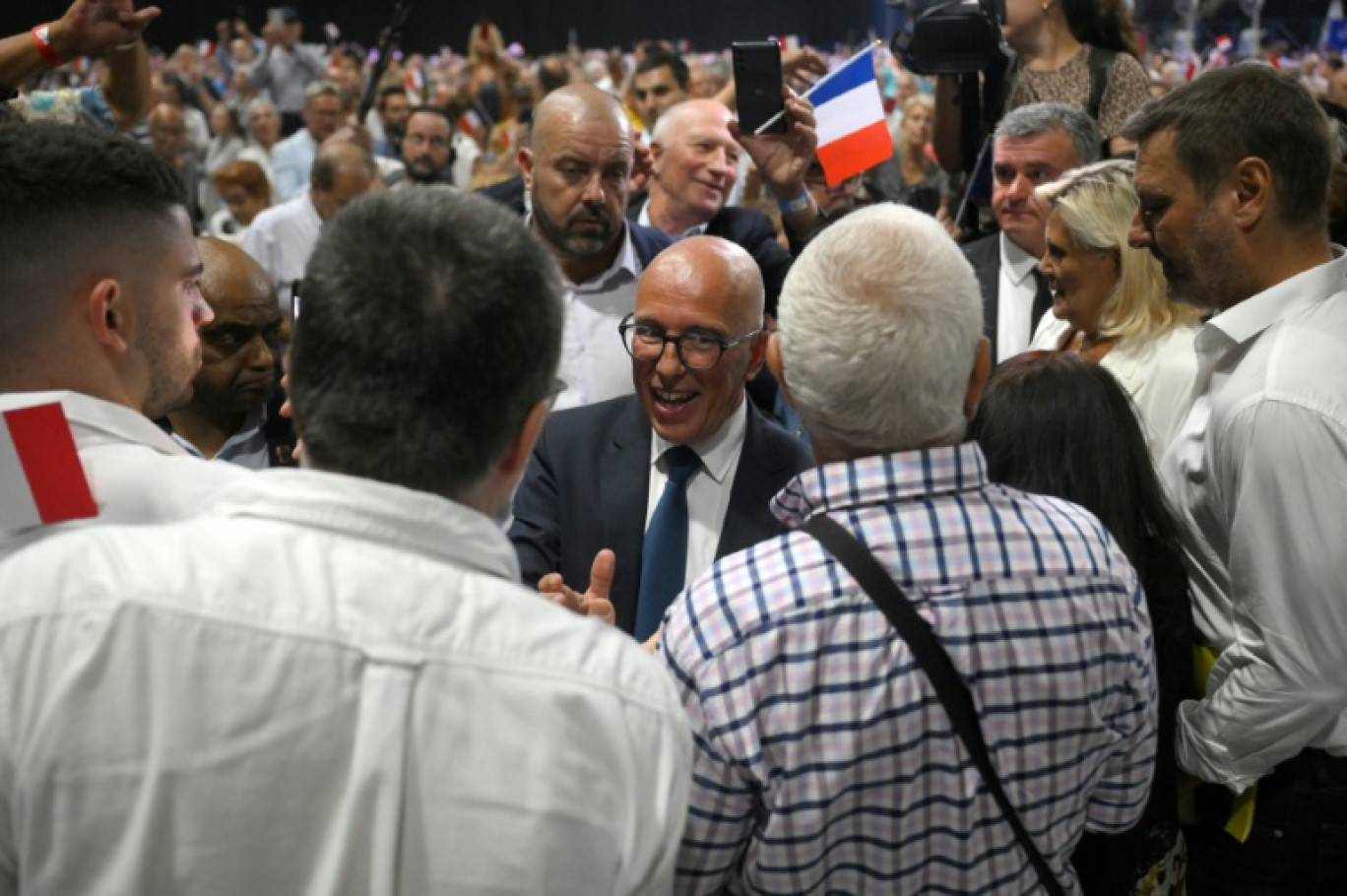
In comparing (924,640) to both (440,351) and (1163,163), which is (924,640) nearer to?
(440,351)

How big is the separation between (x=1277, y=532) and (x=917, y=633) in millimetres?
806

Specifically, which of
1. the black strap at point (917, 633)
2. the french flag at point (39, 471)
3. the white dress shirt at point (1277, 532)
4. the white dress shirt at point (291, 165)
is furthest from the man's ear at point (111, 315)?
the white dress shirt at point (291, 165)

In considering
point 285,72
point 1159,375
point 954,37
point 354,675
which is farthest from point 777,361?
point 285,72

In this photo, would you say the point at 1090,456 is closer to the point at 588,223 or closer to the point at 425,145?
the point at 588,223

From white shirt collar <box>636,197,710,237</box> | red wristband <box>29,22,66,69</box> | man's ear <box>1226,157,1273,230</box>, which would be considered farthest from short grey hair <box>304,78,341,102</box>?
man's ear <box>1226,157,1273,230</box>

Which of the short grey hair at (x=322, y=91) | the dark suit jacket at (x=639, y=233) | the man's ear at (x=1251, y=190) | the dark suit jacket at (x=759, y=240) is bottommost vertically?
the short grey hair at (x=322, y=91)

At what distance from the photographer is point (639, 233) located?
12.3 feet

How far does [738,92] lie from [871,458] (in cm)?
213

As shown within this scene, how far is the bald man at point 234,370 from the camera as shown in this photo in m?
2.75

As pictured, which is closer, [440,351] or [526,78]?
[440,351]

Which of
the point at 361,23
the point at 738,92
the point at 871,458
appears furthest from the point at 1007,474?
the point at 361,23

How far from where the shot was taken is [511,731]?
1.16m

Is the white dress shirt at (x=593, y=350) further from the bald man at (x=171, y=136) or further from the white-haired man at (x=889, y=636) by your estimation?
the bald man at (x=171, y=136)

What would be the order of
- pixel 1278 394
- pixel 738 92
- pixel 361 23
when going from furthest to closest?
pixel 361 23 < pixel 738 92 < pixel 1278 394
